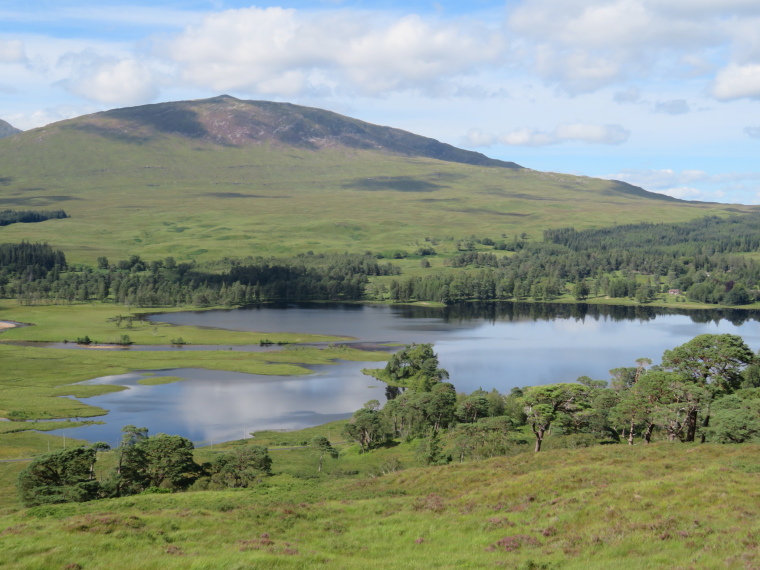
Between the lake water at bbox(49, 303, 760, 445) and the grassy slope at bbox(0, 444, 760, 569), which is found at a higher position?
the grassy slope at bbox(0, 444, 760, 569)

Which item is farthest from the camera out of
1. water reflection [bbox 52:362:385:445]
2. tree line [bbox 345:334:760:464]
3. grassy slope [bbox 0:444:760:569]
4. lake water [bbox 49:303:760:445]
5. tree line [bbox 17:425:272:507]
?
lake water [bbox 49:303:760:445]

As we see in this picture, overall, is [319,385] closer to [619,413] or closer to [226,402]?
[226,402]

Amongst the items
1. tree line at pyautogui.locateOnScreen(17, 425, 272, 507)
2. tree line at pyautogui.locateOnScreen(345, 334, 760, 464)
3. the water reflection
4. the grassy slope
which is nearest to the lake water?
the water reflection

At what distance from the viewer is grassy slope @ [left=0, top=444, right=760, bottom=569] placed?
2848 cm

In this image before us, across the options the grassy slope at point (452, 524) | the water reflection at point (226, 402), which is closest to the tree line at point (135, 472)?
the grassy slope at point (452, 524)

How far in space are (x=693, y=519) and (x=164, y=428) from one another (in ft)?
279

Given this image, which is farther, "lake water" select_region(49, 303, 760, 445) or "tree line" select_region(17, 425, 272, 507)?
"lake water" select_region(49, 303, 760, 445)

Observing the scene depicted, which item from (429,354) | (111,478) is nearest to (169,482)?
(111,478)

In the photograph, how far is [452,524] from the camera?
37.1 metres

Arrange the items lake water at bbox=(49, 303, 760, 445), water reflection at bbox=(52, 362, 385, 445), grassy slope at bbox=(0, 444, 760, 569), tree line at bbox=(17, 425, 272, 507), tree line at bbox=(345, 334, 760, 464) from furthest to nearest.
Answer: lake water at bbox=(49, 303, 760, 445), water reflection at bbox=(52, 362, 385, 445), tree line at bbox=(345, 334, 760, 464), tree line at bbox=(17, 425, 272, 507), grassy slope at bbox=(0, 444, 760, 569)

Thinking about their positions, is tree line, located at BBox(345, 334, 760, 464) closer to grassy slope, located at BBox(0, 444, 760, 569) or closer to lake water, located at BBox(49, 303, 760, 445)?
grassy slope, located at BBox(0, 444, 760, 569)

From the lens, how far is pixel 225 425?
342 feet

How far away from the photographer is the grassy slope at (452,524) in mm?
28484

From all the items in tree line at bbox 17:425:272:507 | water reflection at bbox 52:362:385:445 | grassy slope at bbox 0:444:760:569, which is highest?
grassy slope at bbox 0:444:760:569
